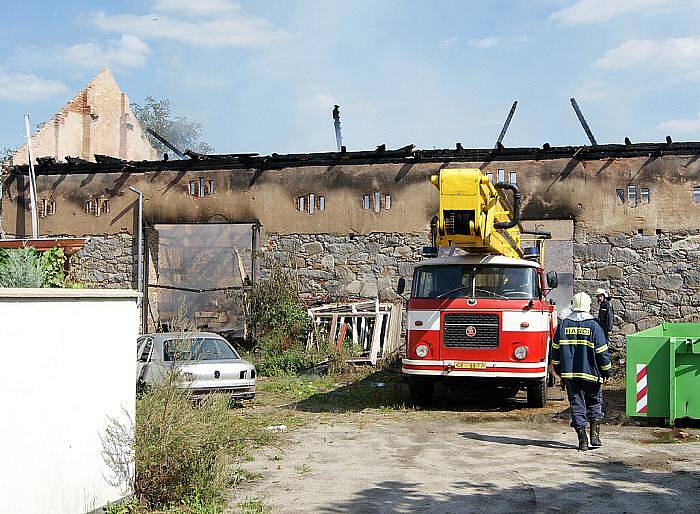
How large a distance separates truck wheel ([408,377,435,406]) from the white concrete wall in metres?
7.58

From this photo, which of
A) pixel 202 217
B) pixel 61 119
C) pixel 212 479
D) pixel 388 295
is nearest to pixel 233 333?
pixel 202 217

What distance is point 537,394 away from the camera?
44.4 feet

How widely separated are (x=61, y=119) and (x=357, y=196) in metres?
11.3

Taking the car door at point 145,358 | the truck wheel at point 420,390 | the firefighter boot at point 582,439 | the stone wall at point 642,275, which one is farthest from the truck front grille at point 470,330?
the stone wall at point 642,275

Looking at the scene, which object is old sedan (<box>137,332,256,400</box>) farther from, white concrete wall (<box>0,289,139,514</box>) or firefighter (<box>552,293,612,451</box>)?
white concrete wall (<box>0,289,139,514</box>)

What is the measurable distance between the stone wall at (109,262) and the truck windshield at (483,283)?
33.4ft

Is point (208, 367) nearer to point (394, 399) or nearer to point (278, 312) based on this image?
point (394, 399)

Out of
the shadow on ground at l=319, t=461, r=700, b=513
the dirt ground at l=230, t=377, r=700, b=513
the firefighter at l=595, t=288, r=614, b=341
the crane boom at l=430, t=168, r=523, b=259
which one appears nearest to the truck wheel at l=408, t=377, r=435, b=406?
the dirt ground at l=230, t=377, r=700, b=513

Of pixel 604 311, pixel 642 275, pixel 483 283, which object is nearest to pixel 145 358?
pixel 483 283

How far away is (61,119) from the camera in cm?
2606

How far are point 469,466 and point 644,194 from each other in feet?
36.8

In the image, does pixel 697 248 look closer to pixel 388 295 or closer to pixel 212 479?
pixel 388 295

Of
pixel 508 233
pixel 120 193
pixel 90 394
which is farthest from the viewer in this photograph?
pixel 120 193

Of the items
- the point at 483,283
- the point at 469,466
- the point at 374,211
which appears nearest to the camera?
the point at 469,466
